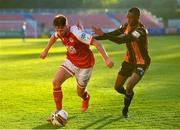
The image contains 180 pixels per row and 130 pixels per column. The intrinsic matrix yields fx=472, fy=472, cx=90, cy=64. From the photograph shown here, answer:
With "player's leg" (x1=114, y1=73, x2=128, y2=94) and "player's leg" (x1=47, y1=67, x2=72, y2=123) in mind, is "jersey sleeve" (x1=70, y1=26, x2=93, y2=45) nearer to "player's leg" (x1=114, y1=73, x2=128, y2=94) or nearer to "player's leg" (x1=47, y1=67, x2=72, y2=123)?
"player's leg" (x1=47, y1=67, x2=72, y2=123)

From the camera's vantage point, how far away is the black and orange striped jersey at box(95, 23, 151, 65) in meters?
9.57

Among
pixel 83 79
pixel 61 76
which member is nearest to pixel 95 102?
pixel 83 79

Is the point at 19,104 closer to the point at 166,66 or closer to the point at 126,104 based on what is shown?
the point at 126,104

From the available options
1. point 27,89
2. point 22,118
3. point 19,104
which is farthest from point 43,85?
point 22,118

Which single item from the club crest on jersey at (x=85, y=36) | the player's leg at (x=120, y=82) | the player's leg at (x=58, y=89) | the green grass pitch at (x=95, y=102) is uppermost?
the club crest on jersey at (x=85, y=36)

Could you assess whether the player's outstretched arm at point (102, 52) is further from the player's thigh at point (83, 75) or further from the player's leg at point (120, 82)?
the player's leg at point (120, 82)

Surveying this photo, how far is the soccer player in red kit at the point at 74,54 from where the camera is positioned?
914 centimetres

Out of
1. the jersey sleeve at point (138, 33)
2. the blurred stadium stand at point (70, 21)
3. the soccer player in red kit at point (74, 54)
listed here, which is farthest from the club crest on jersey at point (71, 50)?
the blurred stadium stand at point (70, 21)

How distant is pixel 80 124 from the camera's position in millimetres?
9133

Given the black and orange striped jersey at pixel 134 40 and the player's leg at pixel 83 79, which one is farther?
the player's leg at pixel 83 79

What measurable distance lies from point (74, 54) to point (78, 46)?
0.21m

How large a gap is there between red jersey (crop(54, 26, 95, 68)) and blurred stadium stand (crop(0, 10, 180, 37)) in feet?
195

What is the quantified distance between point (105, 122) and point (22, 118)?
5.65 feet

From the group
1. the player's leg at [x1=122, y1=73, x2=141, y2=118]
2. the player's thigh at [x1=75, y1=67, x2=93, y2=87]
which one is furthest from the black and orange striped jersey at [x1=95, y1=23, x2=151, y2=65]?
the player's thigh at [x1=75, y1=67, x2=93, y2=87]
